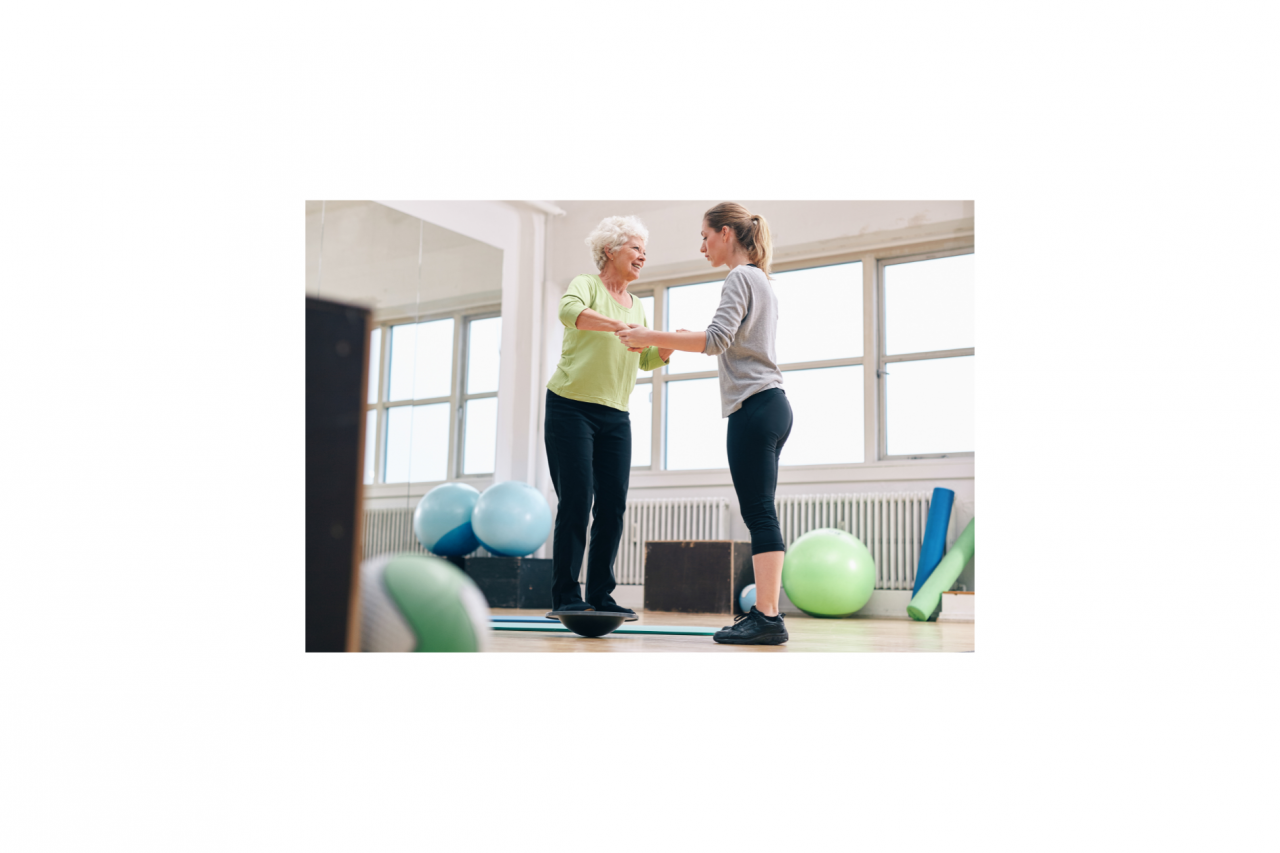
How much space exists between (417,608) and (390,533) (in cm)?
336

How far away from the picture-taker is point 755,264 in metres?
2.37

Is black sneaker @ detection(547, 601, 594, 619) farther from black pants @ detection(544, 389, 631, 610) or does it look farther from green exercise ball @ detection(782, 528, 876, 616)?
green exercise ball @ detection(782, 528, 876, 616)

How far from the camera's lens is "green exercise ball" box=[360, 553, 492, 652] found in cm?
110

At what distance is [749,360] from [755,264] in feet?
0.89

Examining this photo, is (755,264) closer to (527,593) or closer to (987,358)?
(987,358)

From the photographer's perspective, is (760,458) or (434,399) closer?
(760,458)

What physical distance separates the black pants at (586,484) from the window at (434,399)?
91cm

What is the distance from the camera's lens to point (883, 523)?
4.74 metres

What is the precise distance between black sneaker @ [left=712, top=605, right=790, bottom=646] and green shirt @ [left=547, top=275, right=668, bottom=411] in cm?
73

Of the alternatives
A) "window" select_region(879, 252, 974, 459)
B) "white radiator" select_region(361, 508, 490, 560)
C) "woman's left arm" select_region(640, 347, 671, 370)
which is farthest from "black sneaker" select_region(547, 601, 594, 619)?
"window" select_region(879, 252, 974, 459)

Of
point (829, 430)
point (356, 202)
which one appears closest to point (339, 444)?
point (356, 202)

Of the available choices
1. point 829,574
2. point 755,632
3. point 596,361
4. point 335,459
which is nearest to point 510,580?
point 829,574

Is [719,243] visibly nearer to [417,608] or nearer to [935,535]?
[417,608]

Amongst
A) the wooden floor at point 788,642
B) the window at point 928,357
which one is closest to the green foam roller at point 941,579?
the window at point 928,357
